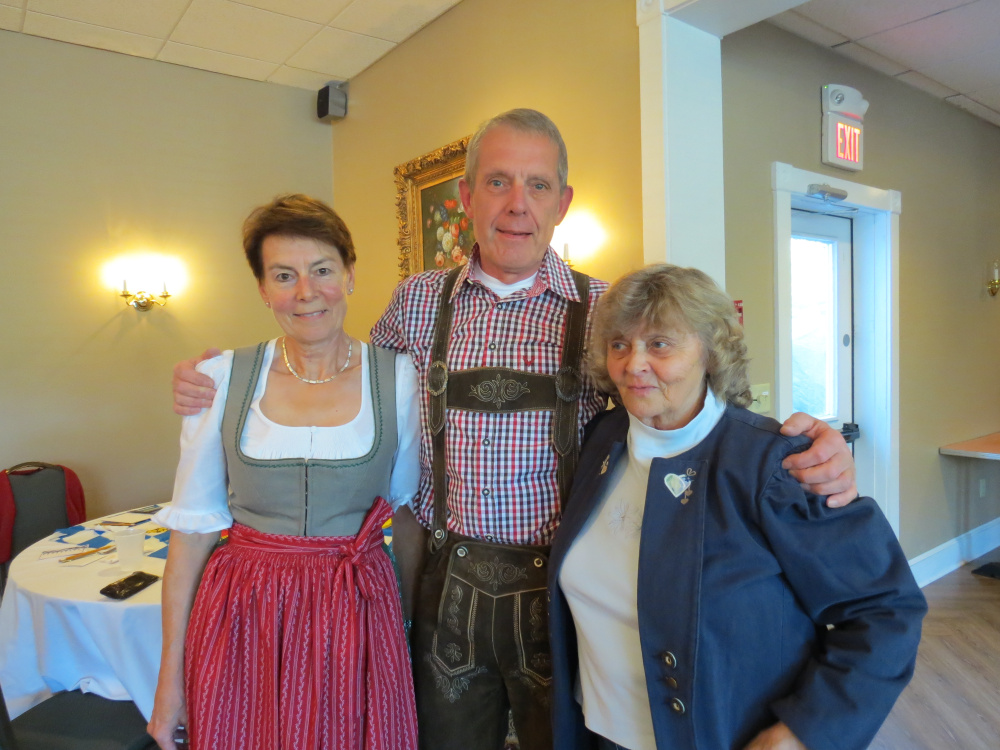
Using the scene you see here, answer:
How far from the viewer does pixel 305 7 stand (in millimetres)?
2902

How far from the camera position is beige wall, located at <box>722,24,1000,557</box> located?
2604mm

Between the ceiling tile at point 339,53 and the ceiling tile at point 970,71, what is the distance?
9.47 ft

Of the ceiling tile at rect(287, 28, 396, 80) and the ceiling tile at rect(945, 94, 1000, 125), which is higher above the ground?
the ceiling tile at rect(287, 28, 396, 80)

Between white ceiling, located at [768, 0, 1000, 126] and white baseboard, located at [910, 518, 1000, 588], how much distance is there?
2673 millimetres

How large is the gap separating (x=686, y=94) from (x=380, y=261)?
2119mm

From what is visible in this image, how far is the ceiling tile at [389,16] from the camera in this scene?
294 centimetres

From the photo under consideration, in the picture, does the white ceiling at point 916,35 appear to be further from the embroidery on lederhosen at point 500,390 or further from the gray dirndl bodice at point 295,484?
the gray dirndl bodice at point 295,484

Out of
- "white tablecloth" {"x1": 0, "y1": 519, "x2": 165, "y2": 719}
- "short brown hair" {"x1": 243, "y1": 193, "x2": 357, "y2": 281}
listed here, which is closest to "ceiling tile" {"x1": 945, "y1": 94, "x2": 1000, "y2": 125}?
"short brown hair" {"x1": 243, "y1": 193, "x2": 357, "y2": 281}

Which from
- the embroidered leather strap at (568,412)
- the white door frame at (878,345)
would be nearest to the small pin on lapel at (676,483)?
the embroidered leather strap at (568,412)

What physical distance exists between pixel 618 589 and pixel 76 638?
1645mm

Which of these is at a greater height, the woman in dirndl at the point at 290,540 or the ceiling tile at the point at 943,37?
the ceiling tile at the point at 943,37

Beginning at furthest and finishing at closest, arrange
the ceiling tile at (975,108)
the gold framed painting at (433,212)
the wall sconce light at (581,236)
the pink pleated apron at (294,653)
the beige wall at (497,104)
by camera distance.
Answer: the ceiling tile at (975,108), the gold framed painting at (433,212), the wall sconce light at (581,236), the beige wall at (497,104), the pink pleated apron at (294,653)

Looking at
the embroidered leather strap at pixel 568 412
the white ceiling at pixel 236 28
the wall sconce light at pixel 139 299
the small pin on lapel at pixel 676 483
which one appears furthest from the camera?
the wall sconce light at pixel 139 299

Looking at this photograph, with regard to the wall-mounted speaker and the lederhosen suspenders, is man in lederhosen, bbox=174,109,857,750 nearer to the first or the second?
the lederhosen suspenders
